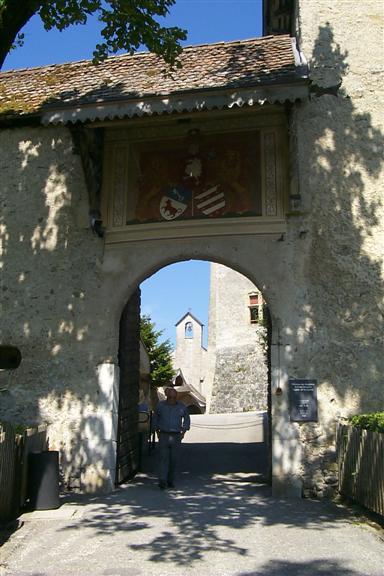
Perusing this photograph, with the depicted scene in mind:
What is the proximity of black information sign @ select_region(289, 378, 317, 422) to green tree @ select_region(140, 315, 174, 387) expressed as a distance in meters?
22.2

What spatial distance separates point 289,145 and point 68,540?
678 centimetres

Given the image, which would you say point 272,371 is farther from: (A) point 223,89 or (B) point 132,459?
(A) point 223,89

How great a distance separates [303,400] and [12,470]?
4.33 m

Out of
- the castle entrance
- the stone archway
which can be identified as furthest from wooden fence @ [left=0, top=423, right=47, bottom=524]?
the stone archway

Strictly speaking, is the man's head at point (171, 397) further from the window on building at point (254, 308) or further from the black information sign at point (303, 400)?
the window on building at point (254, 308)

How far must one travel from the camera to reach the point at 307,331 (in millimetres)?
8922

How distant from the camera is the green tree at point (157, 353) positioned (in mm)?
30906

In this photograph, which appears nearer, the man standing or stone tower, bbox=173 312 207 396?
the man standing

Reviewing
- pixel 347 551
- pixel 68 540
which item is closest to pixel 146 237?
pixel 68 540

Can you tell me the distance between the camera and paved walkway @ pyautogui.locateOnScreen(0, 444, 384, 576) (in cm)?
523

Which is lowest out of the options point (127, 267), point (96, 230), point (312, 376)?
point (312, 376)

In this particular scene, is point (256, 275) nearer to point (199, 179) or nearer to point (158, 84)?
point (199, 179)

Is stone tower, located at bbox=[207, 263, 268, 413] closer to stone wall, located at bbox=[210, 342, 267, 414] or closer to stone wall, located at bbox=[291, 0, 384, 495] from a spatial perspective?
stone wall, located at bbox=[210, 342, 267, 414]

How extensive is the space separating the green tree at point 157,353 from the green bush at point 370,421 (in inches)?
905
